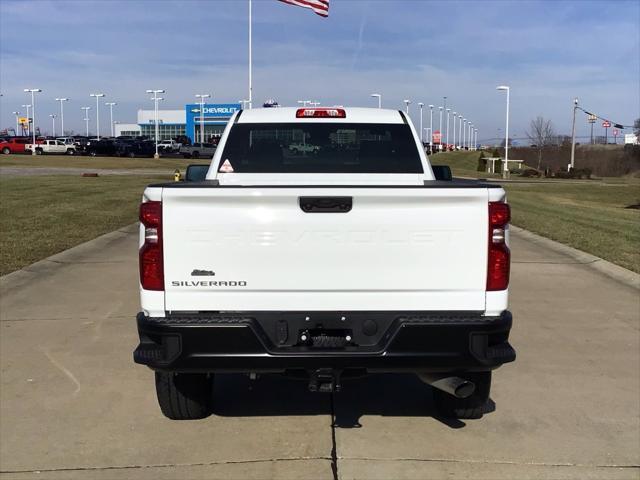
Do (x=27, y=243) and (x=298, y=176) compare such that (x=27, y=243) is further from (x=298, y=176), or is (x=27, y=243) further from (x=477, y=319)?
(x=477, y=319)

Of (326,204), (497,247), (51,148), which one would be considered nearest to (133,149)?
(51,148)

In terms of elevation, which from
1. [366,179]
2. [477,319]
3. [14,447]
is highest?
[366,179]

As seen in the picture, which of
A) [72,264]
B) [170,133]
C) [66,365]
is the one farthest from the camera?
[170,133]

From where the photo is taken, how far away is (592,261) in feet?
34.3

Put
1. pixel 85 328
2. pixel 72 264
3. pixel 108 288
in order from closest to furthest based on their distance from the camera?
1. pixel 85 328
2. pixel 108 288
3. pixel 72 264

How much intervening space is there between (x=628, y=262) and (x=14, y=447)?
8902 millimetres

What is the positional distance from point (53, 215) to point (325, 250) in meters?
12.5

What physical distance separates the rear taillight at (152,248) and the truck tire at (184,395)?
0.87 metres

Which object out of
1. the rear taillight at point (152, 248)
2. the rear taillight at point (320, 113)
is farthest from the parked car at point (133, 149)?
the rear taillight at point (152, 248)

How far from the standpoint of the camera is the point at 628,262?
10.2 metres

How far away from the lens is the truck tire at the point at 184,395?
164 inches

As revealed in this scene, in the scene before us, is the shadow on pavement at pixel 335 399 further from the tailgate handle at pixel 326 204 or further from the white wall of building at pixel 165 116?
the white wall of building at pixel 165 116

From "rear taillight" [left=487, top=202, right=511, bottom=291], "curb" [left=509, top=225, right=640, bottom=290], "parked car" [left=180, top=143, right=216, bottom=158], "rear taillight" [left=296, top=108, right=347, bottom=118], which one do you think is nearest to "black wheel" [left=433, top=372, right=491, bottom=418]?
"rear taillight" [left=487, top=202, right=511, bottom=291]

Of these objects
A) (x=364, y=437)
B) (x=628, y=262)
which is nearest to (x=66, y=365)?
(x=364, y=437)
